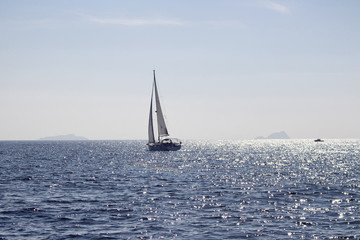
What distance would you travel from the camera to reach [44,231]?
1145 inches

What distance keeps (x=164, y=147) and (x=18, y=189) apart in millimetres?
88566

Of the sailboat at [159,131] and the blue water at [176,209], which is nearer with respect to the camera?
the blue water at [176,209]

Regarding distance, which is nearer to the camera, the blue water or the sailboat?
the blue water

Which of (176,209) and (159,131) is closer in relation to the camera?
(176,209)

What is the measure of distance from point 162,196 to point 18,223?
1756 cm

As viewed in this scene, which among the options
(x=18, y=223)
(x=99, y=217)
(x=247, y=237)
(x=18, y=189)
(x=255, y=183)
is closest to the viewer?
(x=247, y=237)

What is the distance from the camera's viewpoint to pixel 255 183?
59.0 m

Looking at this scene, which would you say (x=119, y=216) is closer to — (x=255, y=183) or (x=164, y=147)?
(x=255, y=183)

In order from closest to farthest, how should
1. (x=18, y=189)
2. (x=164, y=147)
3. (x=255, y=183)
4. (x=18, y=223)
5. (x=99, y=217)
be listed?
(x=18, y=223), (x=99, y=217), (x=18, y=189), (x=255, y=183), (x=164, y=147)

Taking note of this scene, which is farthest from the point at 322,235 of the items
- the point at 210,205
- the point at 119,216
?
the point at 119,216

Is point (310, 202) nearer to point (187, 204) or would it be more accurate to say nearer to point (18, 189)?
point (187, 204)

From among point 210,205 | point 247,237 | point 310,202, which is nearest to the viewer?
point 247,237

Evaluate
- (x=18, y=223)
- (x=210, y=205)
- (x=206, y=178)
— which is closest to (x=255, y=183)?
(x=206, y=178)

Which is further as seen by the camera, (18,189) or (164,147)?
(164,147)
